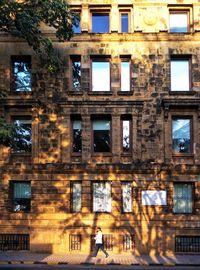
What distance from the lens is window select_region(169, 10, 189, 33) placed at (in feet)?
85.4

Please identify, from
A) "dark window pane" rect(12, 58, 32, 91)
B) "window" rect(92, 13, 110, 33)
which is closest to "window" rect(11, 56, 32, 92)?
"dark window pane" rect(12, 58, 32, 91)

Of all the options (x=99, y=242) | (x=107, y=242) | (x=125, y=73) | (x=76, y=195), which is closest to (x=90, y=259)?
(x=99, y=242)

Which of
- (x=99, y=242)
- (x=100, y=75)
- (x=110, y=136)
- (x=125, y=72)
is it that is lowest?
(x=99, y=242)

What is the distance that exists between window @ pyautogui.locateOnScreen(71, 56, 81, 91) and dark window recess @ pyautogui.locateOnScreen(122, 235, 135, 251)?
874 centimetres

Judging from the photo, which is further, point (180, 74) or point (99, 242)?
point (180, 74)

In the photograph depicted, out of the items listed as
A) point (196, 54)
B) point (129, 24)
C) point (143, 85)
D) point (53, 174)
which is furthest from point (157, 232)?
point (129, 24)

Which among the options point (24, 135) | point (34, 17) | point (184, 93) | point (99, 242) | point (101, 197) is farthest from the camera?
point (24, 135)

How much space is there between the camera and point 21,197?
2553 cm

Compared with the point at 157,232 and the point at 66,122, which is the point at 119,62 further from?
the point at 157,232

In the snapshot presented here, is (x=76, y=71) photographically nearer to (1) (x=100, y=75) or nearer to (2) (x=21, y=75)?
(1) (x=100, y=75)

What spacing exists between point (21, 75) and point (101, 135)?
5.72 metres

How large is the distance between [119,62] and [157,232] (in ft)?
31.5

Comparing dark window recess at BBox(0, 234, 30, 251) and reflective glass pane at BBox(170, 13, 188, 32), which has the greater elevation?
reflective glass pane at BBox(170, 13, 188, 32)

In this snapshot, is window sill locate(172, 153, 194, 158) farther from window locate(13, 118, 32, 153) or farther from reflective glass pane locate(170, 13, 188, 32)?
window locate(13, 118, 32, 153)
